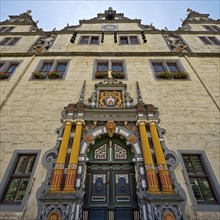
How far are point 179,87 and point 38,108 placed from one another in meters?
7.24

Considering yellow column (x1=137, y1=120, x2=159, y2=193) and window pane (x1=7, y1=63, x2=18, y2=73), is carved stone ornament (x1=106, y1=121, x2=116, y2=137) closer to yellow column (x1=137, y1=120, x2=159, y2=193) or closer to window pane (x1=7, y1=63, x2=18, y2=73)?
yellow column (x1=137, y1=120, x2=159, y2=193)

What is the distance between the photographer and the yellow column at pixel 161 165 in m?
5.23

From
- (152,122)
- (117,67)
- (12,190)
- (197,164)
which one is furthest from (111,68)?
(12,190)

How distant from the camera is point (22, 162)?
20.4 feet

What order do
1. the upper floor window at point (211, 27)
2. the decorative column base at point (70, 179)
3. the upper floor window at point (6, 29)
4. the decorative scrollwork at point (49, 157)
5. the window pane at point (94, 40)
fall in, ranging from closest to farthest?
the decorative column base at point (70, 179)
the decorative scrollwork at point (49, 157)
the window pane at point (94, 40)
the upper floor window at point (6, 29)
the upper floor window at point (211, 27)

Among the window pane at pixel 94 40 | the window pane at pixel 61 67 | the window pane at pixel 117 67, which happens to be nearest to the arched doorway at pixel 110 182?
the window pane at pixel 117 67

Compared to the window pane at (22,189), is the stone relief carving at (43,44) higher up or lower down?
higher up

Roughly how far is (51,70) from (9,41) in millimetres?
6182

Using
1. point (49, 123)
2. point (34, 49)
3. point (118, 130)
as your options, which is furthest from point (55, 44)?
point (118, 130)

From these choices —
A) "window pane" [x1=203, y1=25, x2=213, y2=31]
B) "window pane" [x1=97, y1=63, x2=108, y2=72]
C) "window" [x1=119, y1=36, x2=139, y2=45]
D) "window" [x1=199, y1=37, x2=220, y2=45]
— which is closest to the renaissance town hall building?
"window pane" [x1=97, y1=63, x2=108, y2=72]

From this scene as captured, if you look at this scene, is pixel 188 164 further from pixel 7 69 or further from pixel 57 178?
pixel 7 69

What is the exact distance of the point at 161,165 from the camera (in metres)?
5.67

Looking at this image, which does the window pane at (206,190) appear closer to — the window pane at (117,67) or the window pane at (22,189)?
the window pane at (22,189)

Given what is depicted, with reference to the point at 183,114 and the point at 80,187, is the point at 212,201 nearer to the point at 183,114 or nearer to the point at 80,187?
the point at 183,114
